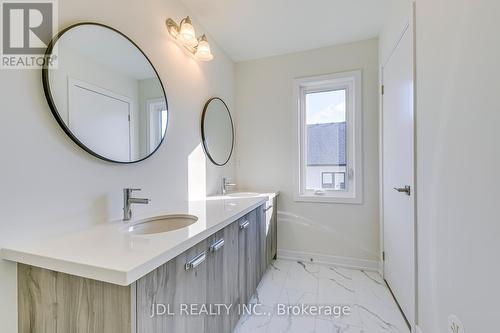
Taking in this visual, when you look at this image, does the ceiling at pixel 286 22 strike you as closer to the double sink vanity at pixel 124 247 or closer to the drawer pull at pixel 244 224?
the double sink vanity at pixel 124 247

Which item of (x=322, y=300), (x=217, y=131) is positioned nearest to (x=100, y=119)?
(x=217, y=131)

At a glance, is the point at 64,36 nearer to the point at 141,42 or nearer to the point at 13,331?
the point at 141,42

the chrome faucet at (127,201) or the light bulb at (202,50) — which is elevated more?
the light bulb at (202,50)

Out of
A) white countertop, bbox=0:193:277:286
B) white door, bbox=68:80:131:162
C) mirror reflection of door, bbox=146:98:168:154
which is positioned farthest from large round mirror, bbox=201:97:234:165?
white countertop, bbox=0:193:277:286

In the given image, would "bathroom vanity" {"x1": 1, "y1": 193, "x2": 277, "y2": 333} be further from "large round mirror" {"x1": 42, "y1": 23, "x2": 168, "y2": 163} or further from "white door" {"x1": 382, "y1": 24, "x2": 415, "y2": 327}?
"white door" {"x1": 382, "y1": 24, "x2": 415, "y2": 327}

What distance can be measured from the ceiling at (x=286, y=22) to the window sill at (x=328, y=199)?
1.66 m

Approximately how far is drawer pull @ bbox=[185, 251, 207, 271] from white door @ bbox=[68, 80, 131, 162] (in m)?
0.69

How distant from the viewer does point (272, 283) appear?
204 centimetres

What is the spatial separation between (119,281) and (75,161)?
2.24ft

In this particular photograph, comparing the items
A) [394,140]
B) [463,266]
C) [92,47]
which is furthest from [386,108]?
[92,47]

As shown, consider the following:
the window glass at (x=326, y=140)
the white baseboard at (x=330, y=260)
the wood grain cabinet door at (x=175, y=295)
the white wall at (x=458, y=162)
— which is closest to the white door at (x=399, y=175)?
the white wall at (x=458, y=162)

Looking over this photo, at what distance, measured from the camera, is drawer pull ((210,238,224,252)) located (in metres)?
1.10

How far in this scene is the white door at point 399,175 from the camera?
1431mm

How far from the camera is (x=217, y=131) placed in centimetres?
233
